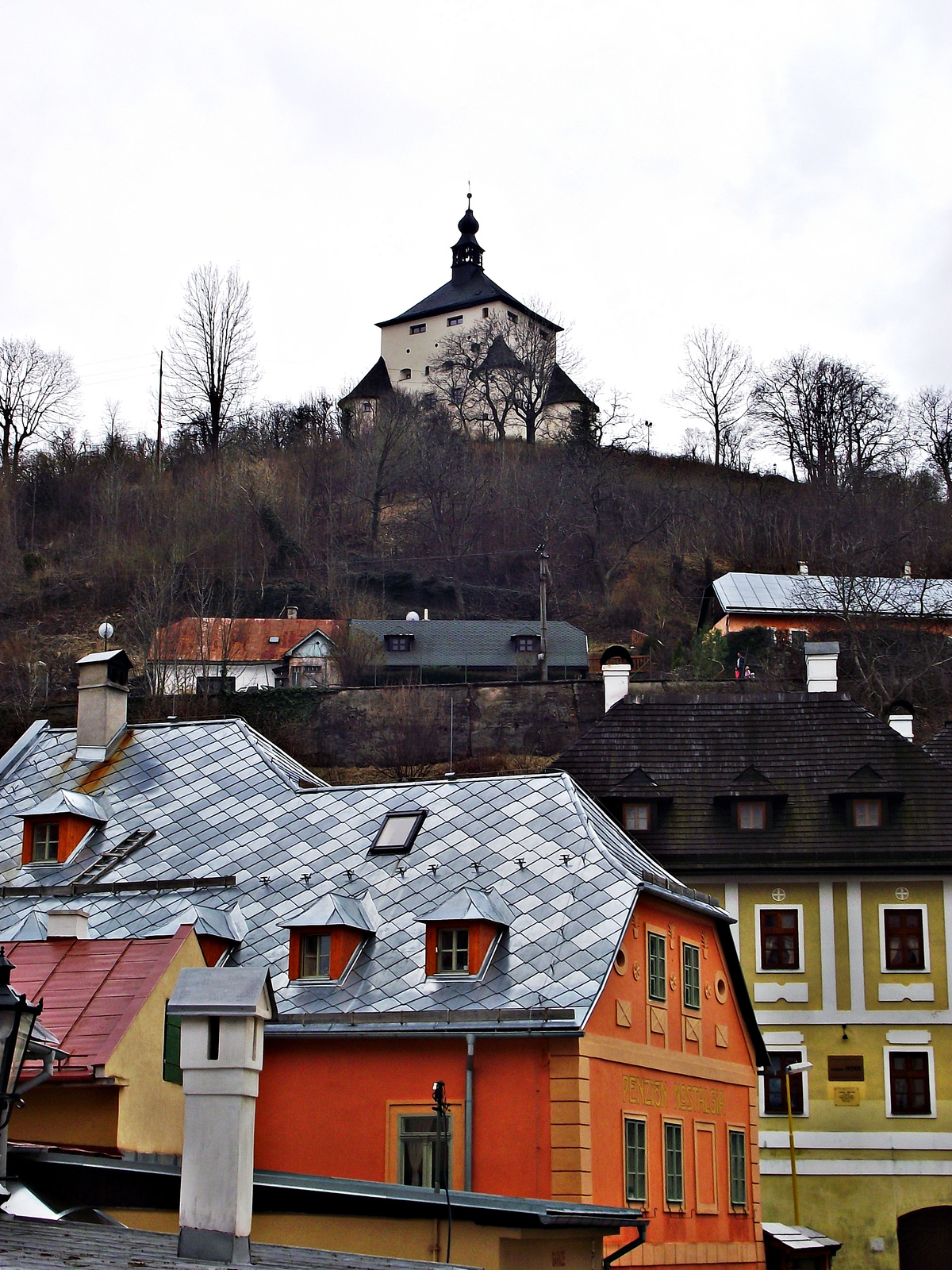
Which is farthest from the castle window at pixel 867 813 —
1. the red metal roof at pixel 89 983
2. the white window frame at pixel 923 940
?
the red metal roof at pixel 89 983

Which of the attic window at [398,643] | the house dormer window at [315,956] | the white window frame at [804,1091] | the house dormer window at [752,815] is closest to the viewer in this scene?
the house dormer window at [315,956]

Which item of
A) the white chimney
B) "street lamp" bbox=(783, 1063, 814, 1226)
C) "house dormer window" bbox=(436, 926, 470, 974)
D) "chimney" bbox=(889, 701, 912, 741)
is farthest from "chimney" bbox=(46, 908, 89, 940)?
"chimney" bbox=(889, 701, 912, 741)

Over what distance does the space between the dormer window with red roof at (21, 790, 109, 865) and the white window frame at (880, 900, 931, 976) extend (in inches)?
540

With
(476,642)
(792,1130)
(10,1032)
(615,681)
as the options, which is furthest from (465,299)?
(10,1032)

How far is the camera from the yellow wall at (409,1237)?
1508 cm

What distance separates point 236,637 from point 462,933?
41.4 metres

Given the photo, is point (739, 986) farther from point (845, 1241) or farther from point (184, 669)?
point (184, 669)

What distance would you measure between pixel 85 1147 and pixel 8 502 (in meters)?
59.1

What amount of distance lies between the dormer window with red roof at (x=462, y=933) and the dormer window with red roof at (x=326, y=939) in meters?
0.91

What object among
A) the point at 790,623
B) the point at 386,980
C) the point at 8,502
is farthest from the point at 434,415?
Result: the point at 386,980

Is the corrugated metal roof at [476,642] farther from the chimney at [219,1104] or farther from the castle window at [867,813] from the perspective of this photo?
the chimney at [219,1104]

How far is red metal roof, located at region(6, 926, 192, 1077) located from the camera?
16.2 metres

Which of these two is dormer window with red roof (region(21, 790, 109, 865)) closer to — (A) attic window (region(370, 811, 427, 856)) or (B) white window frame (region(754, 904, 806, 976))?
(A) attic window (region(370, 811, 427, 856))

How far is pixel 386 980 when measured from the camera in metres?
19.1
